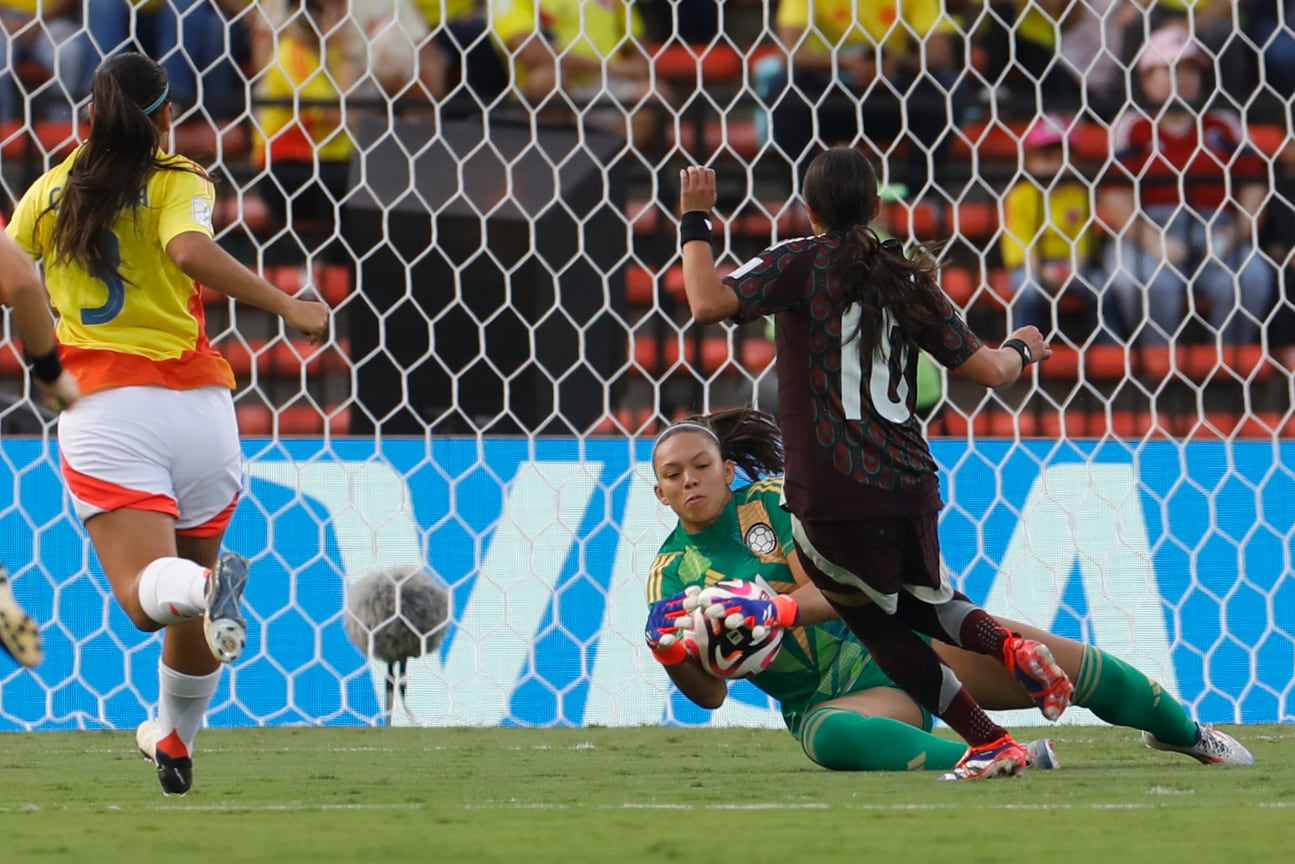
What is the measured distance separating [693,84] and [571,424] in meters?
1.60

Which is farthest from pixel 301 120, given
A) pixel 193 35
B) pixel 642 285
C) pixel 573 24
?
pixel 642 285

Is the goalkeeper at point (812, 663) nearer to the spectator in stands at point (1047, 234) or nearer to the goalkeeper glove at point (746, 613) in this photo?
the goalkeeper glove at point (746, 613)

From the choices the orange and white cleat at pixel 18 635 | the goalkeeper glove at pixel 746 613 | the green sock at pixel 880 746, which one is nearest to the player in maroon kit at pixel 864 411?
the goalkeeper glove at pixel 746 613

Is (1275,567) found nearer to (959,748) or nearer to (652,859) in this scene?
(959,748)

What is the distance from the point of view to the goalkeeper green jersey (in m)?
3.90

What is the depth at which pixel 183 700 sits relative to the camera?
3428mm

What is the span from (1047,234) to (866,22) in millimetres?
1008

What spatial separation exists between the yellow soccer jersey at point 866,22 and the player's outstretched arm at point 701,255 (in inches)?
109

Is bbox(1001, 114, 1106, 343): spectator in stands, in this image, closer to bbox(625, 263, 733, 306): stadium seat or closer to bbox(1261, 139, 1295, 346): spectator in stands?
bbox(1261, 139, 1295, 346): spectator in stands

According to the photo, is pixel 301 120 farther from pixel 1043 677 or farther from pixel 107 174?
pixel 1043 677

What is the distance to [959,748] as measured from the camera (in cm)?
359

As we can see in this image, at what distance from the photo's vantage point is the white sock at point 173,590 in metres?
3.01

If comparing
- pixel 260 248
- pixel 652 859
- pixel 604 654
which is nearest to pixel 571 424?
pixel 604 654

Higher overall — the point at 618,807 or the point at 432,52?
the point at 432,52
